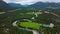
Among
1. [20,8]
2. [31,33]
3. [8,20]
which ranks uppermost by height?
[20,8]

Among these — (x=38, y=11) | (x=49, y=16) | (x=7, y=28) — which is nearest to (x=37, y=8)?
(x=38, y=11)

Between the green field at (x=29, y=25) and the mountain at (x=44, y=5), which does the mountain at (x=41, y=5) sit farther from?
the green field at (x=29, y=25)

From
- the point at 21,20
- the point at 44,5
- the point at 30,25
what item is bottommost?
the point at 30,25

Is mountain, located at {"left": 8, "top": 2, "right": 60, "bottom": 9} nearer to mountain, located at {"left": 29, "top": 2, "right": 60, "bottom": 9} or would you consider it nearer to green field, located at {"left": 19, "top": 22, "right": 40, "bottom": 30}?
mountain, located at {"left": 29, "top": 2, "right": 60, "bottom": 9}

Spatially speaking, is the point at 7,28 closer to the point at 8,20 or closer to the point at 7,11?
the point at 8,20

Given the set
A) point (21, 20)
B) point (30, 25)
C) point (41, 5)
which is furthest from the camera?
point (41, 5)

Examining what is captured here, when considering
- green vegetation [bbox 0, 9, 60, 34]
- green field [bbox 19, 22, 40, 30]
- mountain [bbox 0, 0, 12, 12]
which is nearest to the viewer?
green vegetation [bbox 0, 9, 60, 34]

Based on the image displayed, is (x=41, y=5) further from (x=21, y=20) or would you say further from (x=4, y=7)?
(x=4, y=7)

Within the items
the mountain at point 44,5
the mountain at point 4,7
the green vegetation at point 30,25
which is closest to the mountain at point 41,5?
the mountain at point 44,5

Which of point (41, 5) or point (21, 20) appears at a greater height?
point (41, 5)

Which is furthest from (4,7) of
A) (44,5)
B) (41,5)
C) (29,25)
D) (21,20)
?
(44,5)

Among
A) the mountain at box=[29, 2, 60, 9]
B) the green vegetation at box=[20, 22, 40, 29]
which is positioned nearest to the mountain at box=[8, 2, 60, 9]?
the mountain at box=[29, 2, 60, 9]
